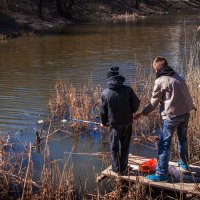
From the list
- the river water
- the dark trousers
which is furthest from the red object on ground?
the river water

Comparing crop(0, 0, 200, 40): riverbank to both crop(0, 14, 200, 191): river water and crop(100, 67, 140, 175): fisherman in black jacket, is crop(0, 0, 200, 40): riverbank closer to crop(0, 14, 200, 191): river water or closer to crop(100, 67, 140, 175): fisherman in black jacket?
crop(0, 14, 200, 191): river water

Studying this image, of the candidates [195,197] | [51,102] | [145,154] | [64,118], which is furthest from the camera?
[51,102]

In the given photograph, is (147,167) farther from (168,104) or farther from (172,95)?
(172,95)

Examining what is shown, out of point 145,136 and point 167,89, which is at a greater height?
point 167,89

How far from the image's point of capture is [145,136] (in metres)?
8.79

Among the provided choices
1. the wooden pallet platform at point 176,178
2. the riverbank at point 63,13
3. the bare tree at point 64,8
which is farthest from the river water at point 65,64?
the bare tree at point 64,8

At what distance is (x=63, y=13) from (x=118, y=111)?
39881mm

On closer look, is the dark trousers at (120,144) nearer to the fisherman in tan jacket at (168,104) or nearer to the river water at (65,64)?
the fisherman in tan jacket at (168,104)

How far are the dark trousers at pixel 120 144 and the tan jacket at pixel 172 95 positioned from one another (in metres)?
0.62

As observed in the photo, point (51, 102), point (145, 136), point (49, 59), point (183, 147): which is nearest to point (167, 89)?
point (183, 147)

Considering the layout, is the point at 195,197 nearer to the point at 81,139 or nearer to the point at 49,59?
the point at 81,139

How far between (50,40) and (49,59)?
26.4ft

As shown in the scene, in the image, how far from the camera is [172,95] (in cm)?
584

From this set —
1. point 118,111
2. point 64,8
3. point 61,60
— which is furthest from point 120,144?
point 64,8
